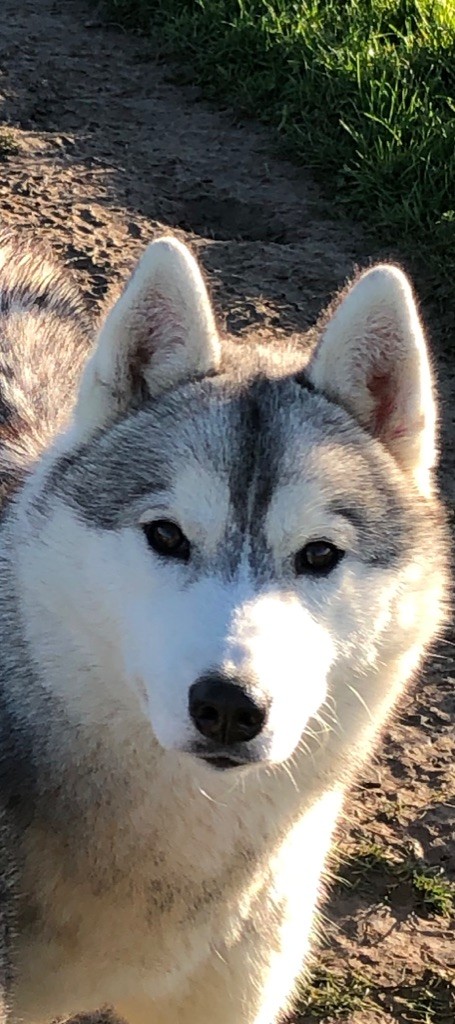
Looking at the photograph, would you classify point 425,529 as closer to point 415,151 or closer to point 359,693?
point 359,693

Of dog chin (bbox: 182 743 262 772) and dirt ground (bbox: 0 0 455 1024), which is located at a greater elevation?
dog chin (bbox: 182 743 262 772)

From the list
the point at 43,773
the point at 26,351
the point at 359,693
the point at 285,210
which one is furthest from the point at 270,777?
the point at 285,210

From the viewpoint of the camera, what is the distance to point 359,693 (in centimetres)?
268

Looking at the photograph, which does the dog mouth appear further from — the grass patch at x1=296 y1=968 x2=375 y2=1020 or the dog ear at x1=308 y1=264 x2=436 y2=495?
the grass patch at x1=296 y1=968 x2=375 y2=1020

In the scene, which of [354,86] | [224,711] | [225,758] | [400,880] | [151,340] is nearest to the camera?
[224,711]

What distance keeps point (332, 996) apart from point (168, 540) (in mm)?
1639

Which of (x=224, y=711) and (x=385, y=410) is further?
(x=385, y=410)

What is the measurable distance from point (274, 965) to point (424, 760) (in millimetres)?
1355

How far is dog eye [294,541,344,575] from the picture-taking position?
2.50m

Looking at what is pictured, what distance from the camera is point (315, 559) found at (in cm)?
251

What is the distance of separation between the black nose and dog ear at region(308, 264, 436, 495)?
33.2 inches

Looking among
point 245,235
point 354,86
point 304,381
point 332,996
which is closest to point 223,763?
point 304,381

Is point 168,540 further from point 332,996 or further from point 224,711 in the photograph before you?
point 332,996

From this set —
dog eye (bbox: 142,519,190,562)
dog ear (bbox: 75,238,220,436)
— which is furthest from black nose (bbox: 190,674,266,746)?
dog ear (bbox: 75,238,220,436)
